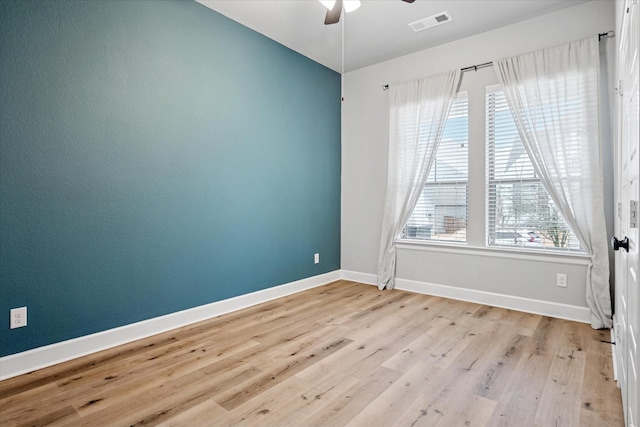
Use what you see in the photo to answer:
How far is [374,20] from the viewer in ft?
11.4

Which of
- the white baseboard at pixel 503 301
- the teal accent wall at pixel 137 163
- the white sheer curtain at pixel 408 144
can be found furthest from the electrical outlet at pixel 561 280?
the teal accent wall at pixel 137 163

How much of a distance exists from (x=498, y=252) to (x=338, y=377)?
2368mm

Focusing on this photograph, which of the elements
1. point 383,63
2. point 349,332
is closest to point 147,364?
point 349,332

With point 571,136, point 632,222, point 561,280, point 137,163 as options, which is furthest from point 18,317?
point 571,136

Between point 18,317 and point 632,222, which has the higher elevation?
point 632,222

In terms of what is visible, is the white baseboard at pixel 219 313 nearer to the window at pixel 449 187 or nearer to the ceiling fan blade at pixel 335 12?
the window at pixel 449 187

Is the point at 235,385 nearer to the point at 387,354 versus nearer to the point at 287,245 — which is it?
the point at 387,354

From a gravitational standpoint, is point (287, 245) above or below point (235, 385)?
above

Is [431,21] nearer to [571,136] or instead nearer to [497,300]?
[571,136]

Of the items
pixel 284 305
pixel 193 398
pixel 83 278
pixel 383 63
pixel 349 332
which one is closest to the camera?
pixel 193 398

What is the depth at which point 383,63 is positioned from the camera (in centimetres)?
450

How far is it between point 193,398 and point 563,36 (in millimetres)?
4210

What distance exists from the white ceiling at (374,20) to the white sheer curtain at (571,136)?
0.48 meters

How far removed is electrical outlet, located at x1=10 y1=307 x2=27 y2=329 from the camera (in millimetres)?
2199
